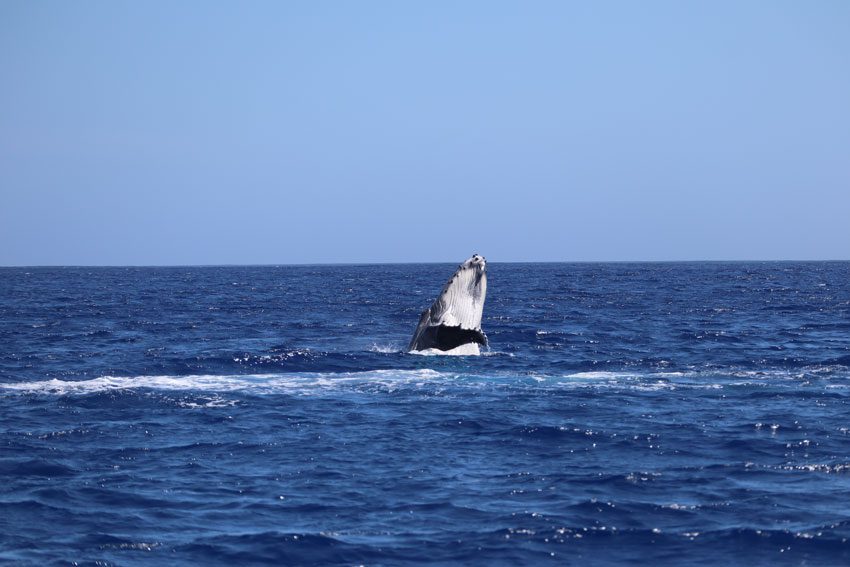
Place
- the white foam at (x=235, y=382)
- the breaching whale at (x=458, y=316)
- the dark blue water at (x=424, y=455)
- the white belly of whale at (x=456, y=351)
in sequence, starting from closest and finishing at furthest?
the dark blue water at (x=424, y=455) < the white foam at (x=235, y=382) < the breaching whale at (x=458, y=316) < the white belly of whale at (x=456, y=351)

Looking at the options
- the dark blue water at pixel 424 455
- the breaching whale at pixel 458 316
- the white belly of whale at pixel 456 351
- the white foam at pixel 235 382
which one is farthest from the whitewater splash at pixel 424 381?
the white belly of whale at pixel 456 351

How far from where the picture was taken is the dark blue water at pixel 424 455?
11.5 meters

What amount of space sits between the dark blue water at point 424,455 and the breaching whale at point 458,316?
111 centimetres

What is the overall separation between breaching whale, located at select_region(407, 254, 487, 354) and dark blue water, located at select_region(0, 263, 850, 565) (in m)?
1.11

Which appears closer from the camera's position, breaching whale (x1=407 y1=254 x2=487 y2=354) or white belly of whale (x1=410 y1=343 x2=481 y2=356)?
breaching whale (x1=407 y1=254 x2=487 y2=354)

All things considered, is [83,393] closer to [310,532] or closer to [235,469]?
→ [235,469]

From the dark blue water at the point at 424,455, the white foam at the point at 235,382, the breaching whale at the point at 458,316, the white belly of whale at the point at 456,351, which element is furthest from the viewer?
the white belly of whale at the point at 456,351

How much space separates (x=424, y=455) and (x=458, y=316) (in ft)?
41.8

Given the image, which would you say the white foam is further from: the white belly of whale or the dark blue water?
the white belly of whale

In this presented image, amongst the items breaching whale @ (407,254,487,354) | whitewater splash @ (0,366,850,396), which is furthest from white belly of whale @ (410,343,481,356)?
whitewater splash @ (0,366,850,396)

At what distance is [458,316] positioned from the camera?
28250 mm

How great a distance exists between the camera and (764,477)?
46.4 feet

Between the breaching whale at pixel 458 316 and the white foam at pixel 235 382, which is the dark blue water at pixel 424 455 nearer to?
the white foam at pixel 235 382

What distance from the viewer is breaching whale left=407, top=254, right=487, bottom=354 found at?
27281 millimetres
